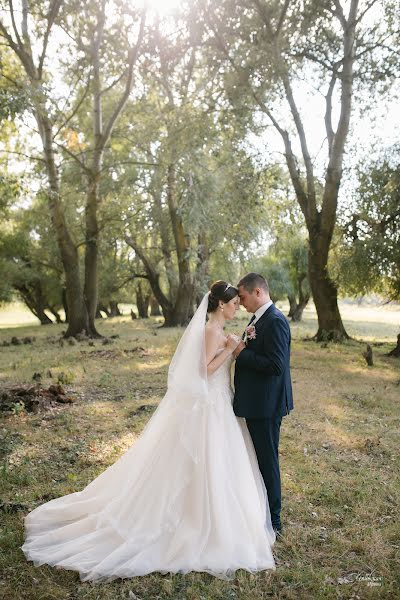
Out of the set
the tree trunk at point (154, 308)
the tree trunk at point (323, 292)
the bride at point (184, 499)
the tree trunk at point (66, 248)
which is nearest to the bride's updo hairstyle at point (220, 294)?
the bride at point (184, 499)

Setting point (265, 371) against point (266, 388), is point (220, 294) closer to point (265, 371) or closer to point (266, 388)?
point (265, 371)

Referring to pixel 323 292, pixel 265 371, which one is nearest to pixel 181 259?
pixel 323 292

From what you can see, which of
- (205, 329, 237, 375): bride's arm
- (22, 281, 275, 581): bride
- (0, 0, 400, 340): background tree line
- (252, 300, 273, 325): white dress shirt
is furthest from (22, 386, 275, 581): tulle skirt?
(0, 0, 400, 340): background tree line

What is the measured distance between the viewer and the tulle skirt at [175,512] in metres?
4.73

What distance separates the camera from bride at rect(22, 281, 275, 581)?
4.76 metres

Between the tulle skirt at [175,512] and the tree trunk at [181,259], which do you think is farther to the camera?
the tree trunk at [181,259]

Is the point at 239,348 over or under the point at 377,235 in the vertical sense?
under

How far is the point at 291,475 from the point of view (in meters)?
7.19

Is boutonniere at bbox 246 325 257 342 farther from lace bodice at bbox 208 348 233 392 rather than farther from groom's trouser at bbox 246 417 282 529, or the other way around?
groom's trouser at bbox 246 417 282 529

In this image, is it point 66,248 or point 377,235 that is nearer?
point 377,235

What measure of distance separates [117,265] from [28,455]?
30.5 meters

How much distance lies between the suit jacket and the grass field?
1.45 m

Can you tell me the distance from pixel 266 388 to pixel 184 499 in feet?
4.44

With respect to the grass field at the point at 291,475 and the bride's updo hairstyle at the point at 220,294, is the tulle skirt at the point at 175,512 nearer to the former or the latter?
the grass field at the point at 291,475
